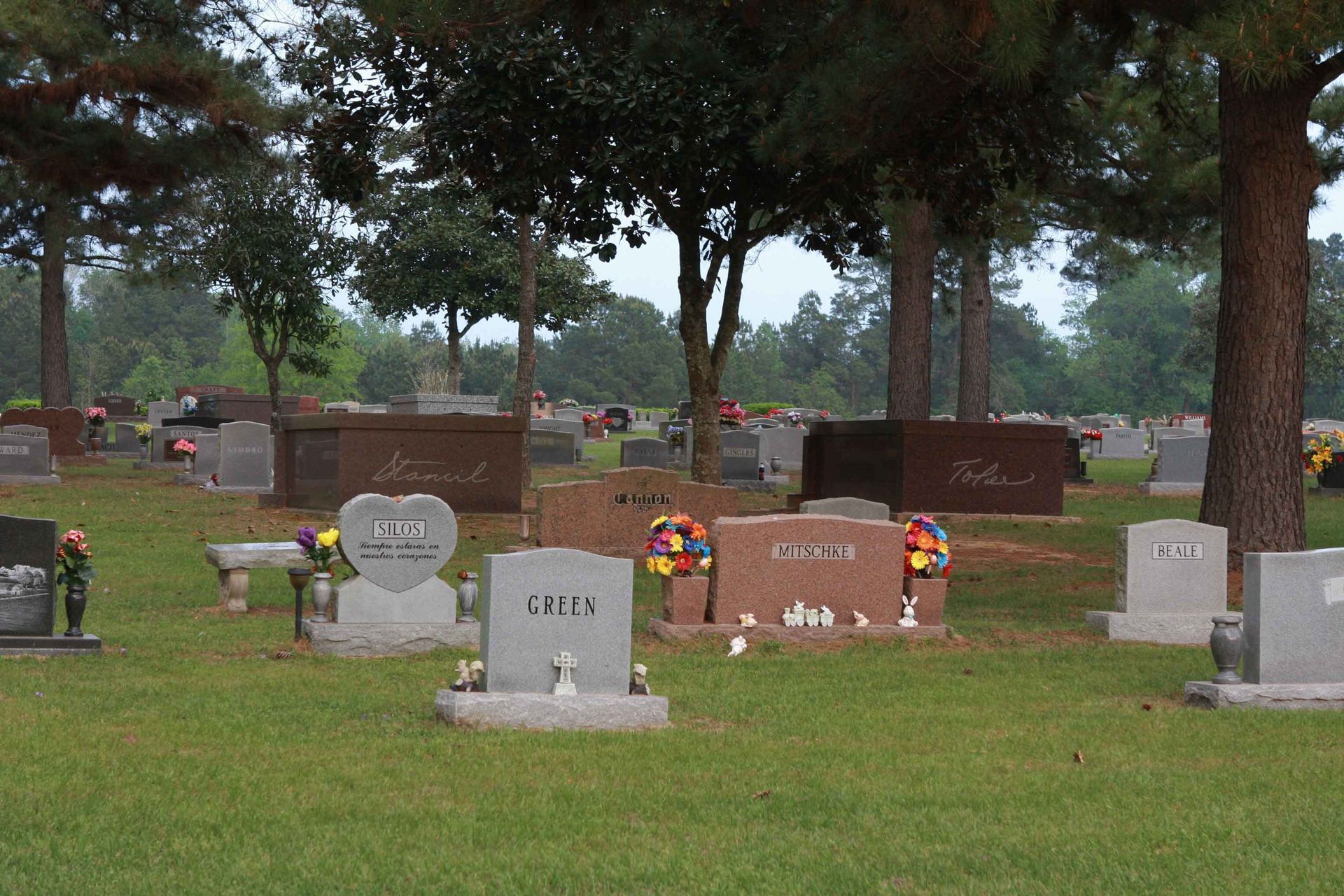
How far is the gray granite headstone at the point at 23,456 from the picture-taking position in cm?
2408

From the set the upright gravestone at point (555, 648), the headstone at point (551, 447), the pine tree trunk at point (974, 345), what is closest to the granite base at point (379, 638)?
the upright gravestone at point (555, 648)

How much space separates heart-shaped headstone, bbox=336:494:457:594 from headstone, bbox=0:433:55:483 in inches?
635

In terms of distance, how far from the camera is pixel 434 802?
5809 millimetres

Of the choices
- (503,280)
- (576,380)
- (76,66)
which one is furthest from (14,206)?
(576,380)

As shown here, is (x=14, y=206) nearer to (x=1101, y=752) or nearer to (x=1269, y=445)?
(x=1269, y=445)

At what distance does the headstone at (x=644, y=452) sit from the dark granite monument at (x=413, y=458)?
1030cm

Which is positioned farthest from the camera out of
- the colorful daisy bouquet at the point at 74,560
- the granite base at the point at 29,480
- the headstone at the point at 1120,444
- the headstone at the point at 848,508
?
the headstone at the point at 1120,444

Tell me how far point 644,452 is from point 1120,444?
1618 centimetres

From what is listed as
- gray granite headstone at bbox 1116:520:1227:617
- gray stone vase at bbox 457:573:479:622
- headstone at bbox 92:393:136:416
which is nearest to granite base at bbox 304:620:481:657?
gray stone vase at bbox 457:573:479:622

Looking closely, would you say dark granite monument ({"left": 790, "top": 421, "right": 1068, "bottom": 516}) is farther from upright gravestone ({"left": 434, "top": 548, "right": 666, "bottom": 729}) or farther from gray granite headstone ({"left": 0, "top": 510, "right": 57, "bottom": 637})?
upright gravestone ({"left": 434, "top": 548, "right": 666, "bottom": 729})

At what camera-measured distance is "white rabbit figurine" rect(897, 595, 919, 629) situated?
11070 millimetres

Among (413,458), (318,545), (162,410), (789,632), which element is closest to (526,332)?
(413,458)

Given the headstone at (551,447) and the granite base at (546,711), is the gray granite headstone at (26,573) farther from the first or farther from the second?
the headstone at (551,447)

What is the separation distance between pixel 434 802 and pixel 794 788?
1.44 meters
